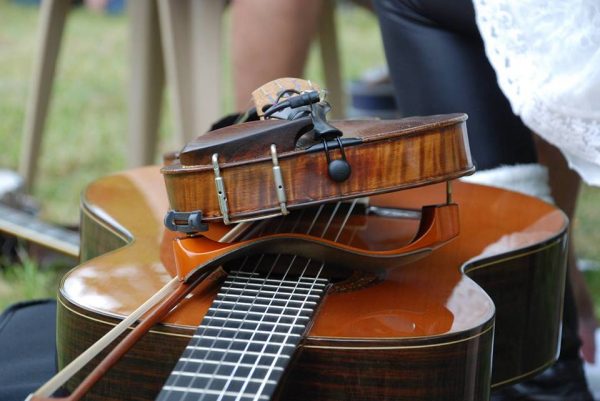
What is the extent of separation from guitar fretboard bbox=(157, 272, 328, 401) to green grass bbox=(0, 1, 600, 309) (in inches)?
39.4

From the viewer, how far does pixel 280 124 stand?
0.68 m

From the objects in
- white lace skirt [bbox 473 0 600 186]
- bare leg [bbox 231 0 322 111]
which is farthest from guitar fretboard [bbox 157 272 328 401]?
bare leg [bbox 231 0 322 111]

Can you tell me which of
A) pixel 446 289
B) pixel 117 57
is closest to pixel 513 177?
pixel 446 289

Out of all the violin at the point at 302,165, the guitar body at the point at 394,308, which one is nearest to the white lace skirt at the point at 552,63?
the guitar body at the point at 394,308

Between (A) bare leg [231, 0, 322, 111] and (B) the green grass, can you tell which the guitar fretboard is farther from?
(B) the green grass

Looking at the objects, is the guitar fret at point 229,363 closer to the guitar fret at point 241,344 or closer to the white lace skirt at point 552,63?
the guitar fret at point 241,344

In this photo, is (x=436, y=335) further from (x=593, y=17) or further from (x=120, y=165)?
(x=120, y=165)

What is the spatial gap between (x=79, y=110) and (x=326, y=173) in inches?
94.4

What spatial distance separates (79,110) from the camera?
292 centimetres

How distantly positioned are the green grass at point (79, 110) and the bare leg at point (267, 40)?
2.01 feet

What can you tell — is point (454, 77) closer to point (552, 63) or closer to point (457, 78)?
point (457, 78)

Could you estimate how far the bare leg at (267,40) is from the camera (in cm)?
125

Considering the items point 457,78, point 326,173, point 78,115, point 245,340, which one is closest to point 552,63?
point 457,78

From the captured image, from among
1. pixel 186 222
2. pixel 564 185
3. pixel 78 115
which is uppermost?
pixel 186 222
